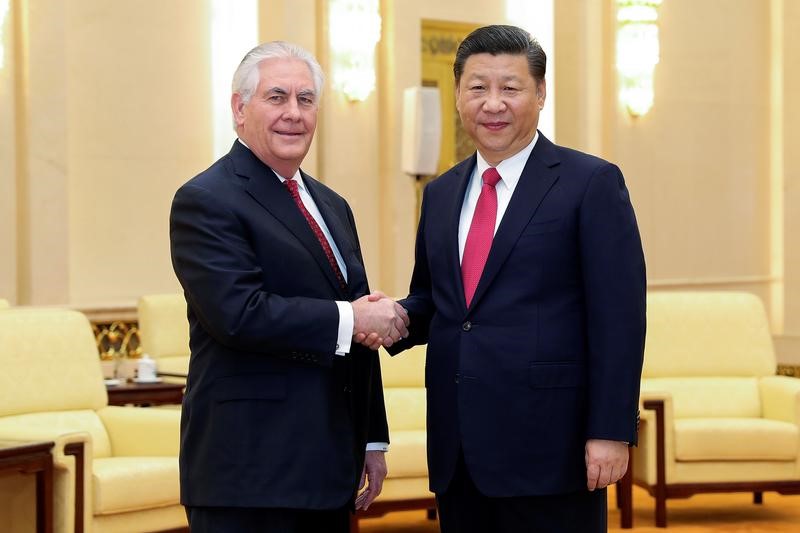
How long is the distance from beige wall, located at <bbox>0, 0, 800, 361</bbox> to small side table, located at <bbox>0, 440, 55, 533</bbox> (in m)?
2.83

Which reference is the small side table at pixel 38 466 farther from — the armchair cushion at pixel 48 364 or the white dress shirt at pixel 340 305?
the white dress shirt at pixel 340 305

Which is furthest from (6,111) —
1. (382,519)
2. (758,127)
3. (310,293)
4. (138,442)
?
(758,127)

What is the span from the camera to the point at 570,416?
9.23 ft

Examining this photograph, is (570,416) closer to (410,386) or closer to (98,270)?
(410,386)

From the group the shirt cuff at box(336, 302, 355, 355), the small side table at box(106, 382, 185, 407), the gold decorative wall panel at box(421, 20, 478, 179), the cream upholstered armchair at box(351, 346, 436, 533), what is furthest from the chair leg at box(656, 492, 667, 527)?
the gold decorative wall panel at box(421, 20, 478, 179)

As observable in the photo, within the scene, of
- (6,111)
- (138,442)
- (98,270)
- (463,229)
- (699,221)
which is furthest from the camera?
(699,221)

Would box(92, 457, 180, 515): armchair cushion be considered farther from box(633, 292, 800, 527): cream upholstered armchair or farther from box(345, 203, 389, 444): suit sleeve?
box(633, 292, 800, 527): cream upholstered armchair

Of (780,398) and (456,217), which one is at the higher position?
(456,217)

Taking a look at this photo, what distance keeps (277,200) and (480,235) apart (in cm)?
48

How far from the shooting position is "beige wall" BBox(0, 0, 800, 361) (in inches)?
286

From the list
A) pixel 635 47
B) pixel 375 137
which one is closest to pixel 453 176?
pixel 375 137

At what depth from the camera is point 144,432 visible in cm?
532

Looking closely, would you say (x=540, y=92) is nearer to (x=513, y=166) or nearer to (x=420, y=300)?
(x=513, y=166)

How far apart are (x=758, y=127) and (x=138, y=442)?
743 centimetres
